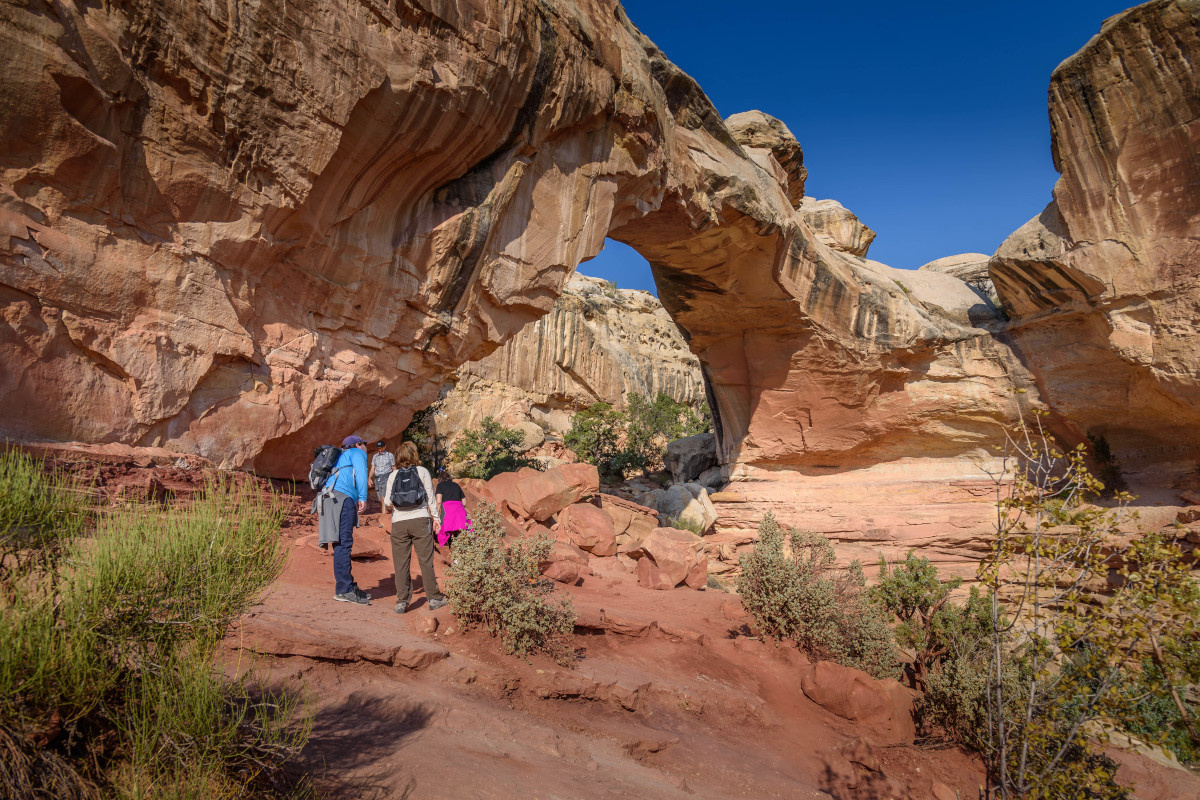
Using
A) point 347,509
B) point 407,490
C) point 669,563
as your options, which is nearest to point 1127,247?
point 669,563

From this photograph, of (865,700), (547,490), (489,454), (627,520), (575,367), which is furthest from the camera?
(575,367)

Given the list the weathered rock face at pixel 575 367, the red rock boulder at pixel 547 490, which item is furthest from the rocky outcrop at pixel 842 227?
the red rock boulder at pixel 547 490

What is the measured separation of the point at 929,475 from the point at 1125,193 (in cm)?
709

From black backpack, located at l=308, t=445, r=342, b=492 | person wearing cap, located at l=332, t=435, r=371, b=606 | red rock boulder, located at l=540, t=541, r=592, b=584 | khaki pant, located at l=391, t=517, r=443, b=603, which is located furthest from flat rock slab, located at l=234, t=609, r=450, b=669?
red rock boulder, located at l=540, t=541, r=592, b=584

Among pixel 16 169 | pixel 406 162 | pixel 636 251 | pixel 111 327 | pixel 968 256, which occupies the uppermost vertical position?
pixel 968 256

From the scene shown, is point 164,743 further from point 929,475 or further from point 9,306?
point 929,475

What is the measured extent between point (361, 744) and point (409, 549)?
98.6 inches

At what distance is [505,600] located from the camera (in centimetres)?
500

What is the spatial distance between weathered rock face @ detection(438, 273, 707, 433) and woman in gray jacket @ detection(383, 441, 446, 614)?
62.7ft

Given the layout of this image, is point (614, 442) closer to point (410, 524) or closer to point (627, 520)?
point (627, 520)

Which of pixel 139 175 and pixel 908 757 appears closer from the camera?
pixel 908 757

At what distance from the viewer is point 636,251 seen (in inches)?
547

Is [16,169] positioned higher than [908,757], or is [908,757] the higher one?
[16,169]

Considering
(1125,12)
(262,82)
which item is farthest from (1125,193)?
(262,82)
